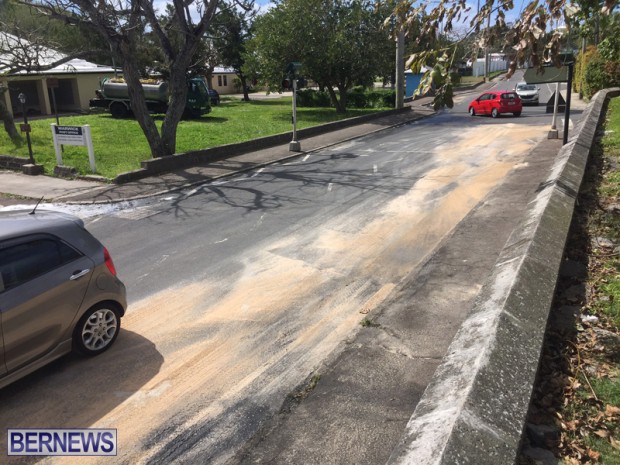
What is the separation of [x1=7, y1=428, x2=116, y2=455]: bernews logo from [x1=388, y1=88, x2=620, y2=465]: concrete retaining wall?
2.77 m

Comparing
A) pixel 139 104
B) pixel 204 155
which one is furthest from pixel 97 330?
pixel 139 104

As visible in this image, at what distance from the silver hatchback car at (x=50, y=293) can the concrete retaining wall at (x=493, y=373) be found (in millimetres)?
3873

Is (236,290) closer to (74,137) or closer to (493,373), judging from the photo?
(493,373)

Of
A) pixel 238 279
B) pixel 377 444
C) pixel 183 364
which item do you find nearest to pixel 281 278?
pixel 238 279

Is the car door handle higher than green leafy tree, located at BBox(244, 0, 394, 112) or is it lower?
lower

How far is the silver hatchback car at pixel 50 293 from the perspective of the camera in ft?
16.8

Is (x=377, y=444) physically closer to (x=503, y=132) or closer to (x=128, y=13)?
(x=128, y=13)

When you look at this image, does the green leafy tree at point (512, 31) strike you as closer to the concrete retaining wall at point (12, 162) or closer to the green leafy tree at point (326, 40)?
the concrete retaining wall at point (12, 162)

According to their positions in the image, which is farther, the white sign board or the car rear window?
the white sign board

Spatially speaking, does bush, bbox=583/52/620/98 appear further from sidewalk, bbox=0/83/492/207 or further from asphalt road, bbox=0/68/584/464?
sidewalk, bbox=0/83/492/207

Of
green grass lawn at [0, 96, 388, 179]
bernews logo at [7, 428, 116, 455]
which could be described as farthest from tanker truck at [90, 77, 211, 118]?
bernews logo at [7, 428, 116, 455]

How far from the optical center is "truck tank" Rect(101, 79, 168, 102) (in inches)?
1224

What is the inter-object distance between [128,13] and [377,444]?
55.2 ft

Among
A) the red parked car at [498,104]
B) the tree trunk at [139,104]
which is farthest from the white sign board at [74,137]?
the red parked car at [498,104]
